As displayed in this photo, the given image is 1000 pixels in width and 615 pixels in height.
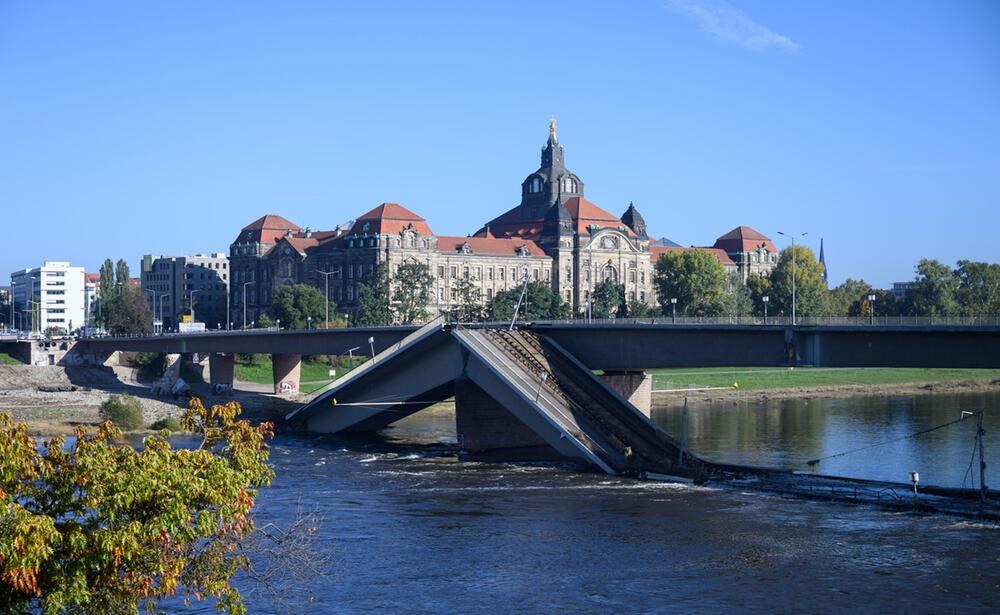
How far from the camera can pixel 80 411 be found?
91.4m

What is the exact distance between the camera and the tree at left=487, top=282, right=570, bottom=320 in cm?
14975

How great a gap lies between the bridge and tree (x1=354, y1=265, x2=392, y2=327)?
219 ft

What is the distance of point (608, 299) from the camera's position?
599 feet

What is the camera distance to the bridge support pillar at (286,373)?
356 feet

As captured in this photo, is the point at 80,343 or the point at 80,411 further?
the point at 80,343

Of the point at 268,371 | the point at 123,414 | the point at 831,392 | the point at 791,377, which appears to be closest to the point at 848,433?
the point at 831,392

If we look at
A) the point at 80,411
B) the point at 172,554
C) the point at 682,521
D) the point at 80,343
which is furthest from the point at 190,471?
the point at 80,343

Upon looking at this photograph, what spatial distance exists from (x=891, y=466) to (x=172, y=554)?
1954 inches

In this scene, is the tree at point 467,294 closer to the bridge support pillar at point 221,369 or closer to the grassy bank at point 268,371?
the grassy bank at point 268,371

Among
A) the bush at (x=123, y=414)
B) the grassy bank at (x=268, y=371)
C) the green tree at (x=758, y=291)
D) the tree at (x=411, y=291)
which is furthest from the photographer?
the green tree at (x=758, y=291)

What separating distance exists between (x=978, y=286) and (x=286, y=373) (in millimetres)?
100053

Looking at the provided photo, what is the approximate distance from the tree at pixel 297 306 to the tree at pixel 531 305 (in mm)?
23238

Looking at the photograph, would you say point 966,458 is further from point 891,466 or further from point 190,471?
point 190,471

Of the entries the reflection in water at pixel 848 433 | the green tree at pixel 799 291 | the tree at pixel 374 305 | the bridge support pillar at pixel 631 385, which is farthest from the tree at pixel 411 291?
the bridge support pillar at pixel 631 385
